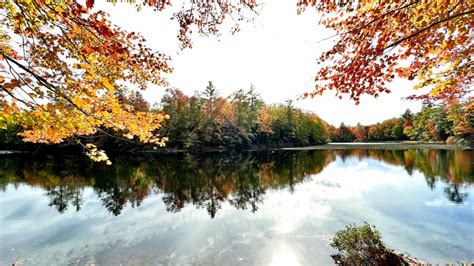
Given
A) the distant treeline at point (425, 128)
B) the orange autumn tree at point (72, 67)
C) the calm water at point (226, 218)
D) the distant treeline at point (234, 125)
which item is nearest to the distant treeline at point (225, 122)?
the distant treeline at point (234, 125)

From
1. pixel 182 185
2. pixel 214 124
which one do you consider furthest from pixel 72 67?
pixel 214 124

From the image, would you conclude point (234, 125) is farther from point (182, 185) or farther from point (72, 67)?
point (72, 67)

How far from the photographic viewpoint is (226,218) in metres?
10.6

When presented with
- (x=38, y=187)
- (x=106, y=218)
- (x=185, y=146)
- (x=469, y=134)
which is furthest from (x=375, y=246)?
(x=469, y=134)

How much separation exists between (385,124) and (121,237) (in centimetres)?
10890

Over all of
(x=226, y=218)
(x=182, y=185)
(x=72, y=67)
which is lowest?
(x=226, y=218)

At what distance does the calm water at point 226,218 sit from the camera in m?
7.30

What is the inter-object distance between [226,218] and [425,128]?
2910 inches

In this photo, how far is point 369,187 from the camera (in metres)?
16.2

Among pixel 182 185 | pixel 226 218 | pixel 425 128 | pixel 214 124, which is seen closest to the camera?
pixel 226 218

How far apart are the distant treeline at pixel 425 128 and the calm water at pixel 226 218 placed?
5.27 metres

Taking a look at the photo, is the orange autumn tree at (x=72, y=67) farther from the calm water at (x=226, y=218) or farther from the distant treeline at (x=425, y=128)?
the distant treeline at (x=425, y=128)

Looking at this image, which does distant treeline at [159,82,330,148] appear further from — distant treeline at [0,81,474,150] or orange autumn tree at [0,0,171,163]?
orange autumn tree at [0,0,171,163]

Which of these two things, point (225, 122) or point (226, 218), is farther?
point (225, 122)
